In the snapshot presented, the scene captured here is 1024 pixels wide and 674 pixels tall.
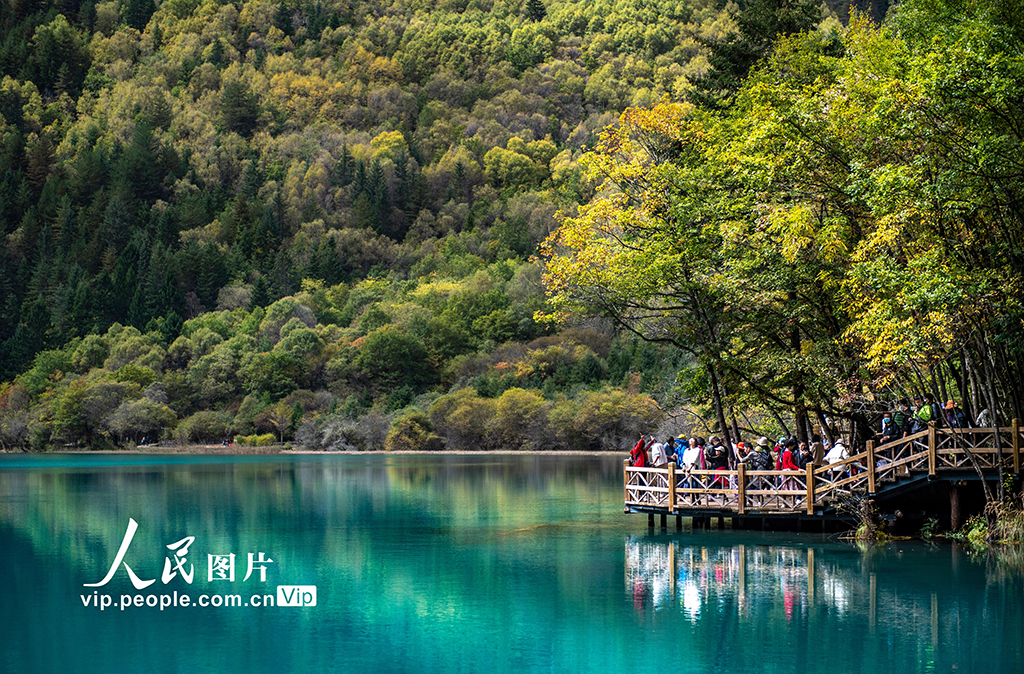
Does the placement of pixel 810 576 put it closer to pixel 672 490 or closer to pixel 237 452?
pixel 672 490

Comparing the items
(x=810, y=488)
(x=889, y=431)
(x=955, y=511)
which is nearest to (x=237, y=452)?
(x=810, y=488)

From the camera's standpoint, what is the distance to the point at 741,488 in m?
28.2

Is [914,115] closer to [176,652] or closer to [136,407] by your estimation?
[176,652]

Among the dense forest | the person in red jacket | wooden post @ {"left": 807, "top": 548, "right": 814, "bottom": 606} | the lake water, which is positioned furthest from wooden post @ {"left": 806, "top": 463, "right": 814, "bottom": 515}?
the person in red jacket

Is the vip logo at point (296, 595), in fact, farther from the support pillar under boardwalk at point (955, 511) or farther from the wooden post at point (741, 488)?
the support pillar under boardwalk at point (955, 511)

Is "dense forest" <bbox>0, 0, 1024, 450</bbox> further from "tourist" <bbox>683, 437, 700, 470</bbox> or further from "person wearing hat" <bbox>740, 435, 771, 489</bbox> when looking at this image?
"person wearing hat" <bbox>740, 435, 771, 489</bbox>

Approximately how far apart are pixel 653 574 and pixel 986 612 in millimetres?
6588

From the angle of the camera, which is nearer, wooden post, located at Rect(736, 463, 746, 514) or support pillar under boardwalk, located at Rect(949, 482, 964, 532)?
support pillar under boardwalk, located at Rect(949, 482, 964, 532)

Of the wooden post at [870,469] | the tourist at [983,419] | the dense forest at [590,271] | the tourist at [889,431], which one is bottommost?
the wooden post at [870,469]

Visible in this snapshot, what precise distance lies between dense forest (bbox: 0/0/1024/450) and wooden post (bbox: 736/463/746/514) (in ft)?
10.1

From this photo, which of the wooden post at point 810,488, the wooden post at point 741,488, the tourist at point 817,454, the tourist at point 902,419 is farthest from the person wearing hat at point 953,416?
the wooden post at point 741,488

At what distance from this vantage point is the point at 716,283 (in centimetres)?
2939

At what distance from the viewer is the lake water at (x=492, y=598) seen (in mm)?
16328

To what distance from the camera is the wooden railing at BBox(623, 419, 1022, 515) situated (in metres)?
25.3
